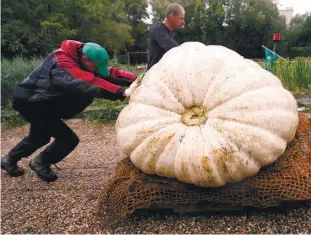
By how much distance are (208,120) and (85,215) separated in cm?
130

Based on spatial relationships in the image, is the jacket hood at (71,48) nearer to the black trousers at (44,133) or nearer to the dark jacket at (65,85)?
the dark jacket at (65,85)

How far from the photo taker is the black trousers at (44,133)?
3.21 metres

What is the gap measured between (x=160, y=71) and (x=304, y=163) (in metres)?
1.29

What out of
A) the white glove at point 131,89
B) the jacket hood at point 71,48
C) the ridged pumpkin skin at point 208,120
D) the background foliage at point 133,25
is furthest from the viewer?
the background foliage at point 133,25

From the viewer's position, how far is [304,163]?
2.41 meters

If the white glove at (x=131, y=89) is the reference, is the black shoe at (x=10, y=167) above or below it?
below

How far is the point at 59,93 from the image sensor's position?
9.93ft

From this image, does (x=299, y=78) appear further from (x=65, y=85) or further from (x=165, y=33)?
(x=65, y=85)

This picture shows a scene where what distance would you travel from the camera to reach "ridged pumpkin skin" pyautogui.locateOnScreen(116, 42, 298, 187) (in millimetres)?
2111

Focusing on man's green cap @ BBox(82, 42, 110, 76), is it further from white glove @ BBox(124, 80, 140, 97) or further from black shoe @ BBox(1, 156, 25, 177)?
black shoe @ BBox(1, 156, 25, 177)

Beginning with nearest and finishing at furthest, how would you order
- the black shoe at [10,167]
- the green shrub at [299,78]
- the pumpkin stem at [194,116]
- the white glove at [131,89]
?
1. the pumpkin stem at [194,116]
2. the white glove at [131,89]
3. the black shoe at [10,167]
4. the green shrub at [299,78]

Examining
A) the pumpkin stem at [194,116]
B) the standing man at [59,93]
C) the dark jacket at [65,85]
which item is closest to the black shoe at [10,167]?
the standing man at [59,93]

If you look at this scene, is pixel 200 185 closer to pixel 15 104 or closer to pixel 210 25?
pixel 15 104

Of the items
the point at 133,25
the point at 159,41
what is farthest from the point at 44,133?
the point at 133,25
